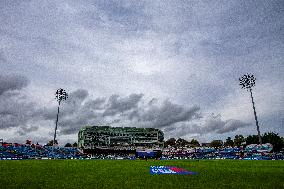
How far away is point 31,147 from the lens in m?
84.8

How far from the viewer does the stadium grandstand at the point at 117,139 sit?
124250 millimetres

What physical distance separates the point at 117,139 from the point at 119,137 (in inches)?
61.0

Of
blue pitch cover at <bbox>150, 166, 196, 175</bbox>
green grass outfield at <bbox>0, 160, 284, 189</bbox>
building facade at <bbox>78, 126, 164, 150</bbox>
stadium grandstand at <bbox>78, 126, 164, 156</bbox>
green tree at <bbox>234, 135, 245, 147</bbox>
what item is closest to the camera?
green grass outfield at <bbox>0, 160, 284, 189</bbox>

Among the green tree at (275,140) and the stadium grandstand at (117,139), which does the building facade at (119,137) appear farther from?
the green tree at (275,140)

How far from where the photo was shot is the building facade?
125m

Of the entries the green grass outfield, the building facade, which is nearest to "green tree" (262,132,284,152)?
the building facade

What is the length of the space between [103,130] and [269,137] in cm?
8552

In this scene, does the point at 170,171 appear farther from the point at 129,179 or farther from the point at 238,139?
the point at 238,139

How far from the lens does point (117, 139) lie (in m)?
129

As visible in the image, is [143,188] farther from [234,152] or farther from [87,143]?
[87,143]

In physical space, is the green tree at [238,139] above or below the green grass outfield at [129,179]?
above

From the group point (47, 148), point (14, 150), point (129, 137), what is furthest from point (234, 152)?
point (14, 150)

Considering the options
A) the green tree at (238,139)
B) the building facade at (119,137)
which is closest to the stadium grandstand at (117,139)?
the building facade at (119,137)

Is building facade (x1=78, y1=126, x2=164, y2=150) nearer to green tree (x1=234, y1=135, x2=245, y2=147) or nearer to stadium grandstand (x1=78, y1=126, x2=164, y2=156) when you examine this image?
stadium grandstand (x1=78, y1=126, x2=164, y2=156)
